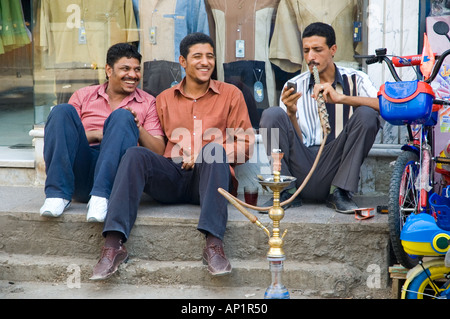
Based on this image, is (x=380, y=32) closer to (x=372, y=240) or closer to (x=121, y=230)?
(x=372, y=240)

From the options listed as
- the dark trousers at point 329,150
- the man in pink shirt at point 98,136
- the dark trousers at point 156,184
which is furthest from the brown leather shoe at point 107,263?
the dark trousers at point 329,150

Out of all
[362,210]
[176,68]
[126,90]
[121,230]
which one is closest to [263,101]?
[176,68]

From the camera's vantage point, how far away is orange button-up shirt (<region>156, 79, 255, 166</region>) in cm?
436

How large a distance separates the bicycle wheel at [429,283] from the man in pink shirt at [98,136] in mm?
1743

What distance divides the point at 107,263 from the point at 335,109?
5.93 ft

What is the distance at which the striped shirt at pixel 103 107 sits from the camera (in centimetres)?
452

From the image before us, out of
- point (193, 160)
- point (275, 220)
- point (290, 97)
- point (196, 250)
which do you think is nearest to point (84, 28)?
point (193, 160)

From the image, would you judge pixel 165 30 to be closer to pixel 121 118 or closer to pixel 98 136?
pixel 98 136

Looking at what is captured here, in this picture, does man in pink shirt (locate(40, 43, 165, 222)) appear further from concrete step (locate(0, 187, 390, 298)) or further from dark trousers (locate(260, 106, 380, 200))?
dark trousers (locate(260, 106, 380, 200))

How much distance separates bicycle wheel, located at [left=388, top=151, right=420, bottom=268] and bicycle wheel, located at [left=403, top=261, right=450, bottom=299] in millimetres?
238

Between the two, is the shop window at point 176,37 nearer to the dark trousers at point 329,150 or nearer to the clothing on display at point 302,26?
the clothing on display at point 302,26

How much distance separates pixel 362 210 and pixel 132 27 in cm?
249
